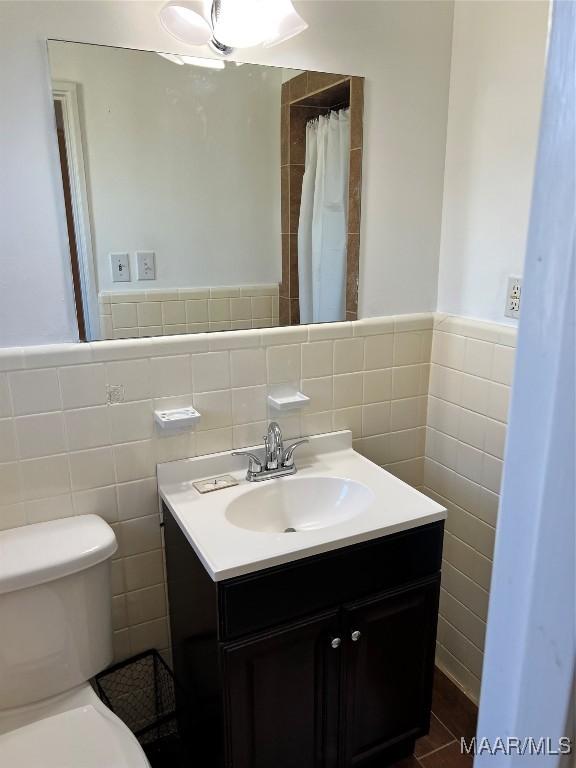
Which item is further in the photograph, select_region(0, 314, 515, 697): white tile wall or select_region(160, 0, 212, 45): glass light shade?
select_region(0, 314, 515, 697): white tile wall

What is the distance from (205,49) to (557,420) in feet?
4.63

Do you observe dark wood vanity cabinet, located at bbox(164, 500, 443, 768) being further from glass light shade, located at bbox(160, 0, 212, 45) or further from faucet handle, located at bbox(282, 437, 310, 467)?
glass light shade, located at bbox(160, 0, 212, 45)

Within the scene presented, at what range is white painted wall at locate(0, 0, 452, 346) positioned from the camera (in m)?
1.23

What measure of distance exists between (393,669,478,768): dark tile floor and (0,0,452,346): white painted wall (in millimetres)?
1303

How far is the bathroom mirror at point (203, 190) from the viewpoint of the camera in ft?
4.38

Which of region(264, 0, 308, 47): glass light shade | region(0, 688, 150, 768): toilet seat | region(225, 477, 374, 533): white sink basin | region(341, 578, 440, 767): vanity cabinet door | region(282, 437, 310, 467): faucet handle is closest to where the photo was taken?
region(0, 688, 150, 768): toilet seat

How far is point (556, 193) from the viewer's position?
0.30 metres

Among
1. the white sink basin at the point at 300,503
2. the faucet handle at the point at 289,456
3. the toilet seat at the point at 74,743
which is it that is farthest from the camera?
the faucet handle at the point at 289,456

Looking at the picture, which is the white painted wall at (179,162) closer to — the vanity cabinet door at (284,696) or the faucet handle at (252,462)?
the faucet handle at (252,462)

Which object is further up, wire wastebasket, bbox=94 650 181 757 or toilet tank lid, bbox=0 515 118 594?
toilet tank lid, bbox=0 515 118 594

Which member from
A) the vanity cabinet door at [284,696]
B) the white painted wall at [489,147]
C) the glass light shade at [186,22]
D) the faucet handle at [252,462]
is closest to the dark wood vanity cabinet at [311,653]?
the vanity cabinet door at [284,696]

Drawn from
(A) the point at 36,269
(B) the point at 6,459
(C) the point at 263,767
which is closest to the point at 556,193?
(A) the point at 36,269

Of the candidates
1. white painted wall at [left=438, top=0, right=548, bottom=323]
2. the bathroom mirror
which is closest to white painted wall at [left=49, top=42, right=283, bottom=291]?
the bathroom mirror

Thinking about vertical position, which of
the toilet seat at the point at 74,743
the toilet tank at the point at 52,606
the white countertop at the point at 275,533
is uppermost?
the white countertop at the point at 275,533
